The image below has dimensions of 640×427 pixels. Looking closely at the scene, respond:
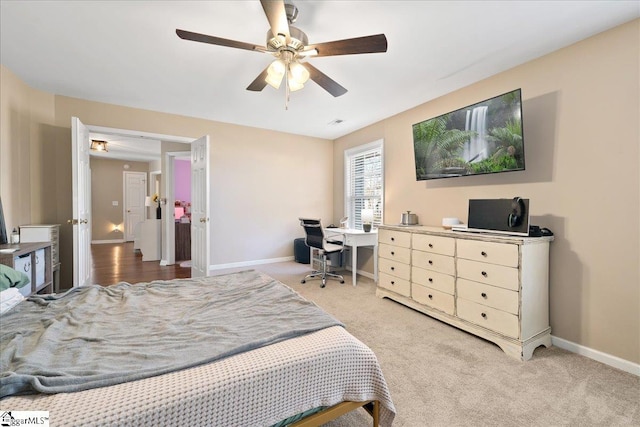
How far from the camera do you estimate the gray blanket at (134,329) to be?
0.99 meters

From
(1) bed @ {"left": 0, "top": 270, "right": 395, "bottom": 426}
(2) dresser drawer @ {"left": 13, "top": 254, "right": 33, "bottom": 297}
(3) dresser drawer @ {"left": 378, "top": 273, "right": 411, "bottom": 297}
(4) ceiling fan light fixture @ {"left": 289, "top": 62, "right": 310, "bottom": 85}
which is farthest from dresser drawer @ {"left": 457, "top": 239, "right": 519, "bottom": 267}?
(2) dresser drawer @ {"left": 13, "top": 254, "right": 33, "bottom": 297}

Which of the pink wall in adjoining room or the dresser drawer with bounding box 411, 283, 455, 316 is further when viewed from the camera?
the pink wall in adjoining room

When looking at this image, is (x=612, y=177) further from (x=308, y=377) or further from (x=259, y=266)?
(x=259, y=266)

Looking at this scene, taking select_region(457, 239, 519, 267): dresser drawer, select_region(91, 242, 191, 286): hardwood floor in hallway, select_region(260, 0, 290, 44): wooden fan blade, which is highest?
select_region(260, 0, 290, 44): wooden fan blade

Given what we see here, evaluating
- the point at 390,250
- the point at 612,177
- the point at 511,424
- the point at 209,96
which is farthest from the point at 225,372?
the point at 209,96

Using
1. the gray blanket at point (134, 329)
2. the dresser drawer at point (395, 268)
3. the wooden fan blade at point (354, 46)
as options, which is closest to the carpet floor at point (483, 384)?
the dresser drawer at point (395, 268)

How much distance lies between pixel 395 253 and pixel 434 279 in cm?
59

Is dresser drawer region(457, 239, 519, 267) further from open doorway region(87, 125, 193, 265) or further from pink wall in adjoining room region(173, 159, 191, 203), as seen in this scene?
pink wall in adjoining room region(173, 159, 191, 203)

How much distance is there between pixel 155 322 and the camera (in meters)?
1.45

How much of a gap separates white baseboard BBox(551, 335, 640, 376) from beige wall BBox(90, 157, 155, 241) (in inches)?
382

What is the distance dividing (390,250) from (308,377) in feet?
7.87

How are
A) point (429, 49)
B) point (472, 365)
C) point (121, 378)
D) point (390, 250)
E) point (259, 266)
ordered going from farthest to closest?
point (259, 266)
point (390, 250)
point (429, 49)
point (472, 365)
point (121, 378)

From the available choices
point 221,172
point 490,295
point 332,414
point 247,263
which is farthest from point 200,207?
point 490,295

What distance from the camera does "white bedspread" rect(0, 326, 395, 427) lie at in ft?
2.80
